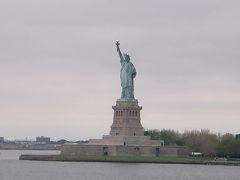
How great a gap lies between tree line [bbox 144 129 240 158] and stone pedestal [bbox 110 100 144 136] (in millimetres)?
8859

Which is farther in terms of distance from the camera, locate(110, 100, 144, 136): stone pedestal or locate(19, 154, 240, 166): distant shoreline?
locate(110, 100, 144, 136): stone pedestal

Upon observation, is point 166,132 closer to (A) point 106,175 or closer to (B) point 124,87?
(B) point 124,87

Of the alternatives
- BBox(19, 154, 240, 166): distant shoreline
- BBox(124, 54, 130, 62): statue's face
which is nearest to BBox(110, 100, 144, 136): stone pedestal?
BBox(124, 54, 130, 62): statue's face


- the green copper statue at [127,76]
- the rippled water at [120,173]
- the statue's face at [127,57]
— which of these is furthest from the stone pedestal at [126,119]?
the rippled water at [120,173]

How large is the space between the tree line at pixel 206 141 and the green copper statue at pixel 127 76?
1095 centimetres

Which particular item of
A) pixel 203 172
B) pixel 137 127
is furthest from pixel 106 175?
pixel 137 127

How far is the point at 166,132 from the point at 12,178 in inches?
2583

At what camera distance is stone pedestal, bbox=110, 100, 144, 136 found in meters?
122

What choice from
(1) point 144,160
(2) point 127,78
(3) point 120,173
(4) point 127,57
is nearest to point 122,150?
(1) point 144,160

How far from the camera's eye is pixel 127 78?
12331 centimetres

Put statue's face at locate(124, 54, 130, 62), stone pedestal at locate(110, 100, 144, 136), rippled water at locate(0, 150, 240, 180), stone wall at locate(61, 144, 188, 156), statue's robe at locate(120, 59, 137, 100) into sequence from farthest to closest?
statue's robe at locate(120, 59, 137, 100) < statue's face at locate(124, 54, 130, 62) < stone pedestal at locate(110, 100, 144, 136) < stone wall at locate(61, 144, 188, 156) < rippled water at locate(0, 150, 240, 180)

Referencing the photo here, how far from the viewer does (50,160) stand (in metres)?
122

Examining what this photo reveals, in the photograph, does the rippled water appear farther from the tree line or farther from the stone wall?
the tree line

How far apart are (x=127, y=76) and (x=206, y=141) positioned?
13.8m
